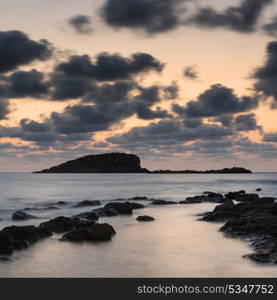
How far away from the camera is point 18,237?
20188 millimetres

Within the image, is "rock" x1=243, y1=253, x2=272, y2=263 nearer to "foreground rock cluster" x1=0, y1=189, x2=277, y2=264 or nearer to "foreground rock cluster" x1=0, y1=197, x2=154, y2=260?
"foreground rock cluster" x1=0, y1=189, x2=277, y2=264

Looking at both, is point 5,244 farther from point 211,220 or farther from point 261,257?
point 211,220

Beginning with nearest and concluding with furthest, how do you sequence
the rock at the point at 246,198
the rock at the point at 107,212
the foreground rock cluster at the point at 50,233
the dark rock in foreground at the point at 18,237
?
the dark rock in foreground at the point at 18,237 → the foreground rock cluster at the point at 50,233 → the rock at the point at 107,212 → the rock at the point at 246,198

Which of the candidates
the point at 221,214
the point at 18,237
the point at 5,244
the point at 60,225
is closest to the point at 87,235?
the point at 18,237

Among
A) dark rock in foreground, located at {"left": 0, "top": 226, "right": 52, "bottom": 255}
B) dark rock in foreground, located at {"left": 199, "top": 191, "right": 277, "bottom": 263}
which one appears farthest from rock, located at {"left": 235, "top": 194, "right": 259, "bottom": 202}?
dark rock in foreground, located at {"left": 0, "top": 226, "right": 52, "bottom": 255}

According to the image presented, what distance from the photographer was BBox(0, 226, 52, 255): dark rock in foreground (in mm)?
17703

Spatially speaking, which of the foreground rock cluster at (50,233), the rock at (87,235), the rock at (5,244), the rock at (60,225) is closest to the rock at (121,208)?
the foreground rock cluster at (50,233)

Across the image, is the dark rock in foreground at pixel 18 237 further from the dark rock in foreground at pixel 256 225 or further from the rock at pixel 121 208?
the rock at pixel 121 208

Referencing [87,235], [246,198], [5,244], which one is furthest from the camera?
[246,198]

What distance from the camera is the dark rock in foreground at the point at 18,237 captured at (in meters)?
17.7
